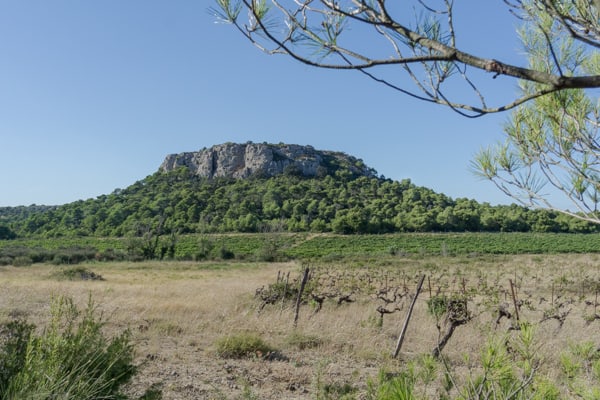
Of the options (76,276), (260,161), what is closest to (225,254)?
(76,276)

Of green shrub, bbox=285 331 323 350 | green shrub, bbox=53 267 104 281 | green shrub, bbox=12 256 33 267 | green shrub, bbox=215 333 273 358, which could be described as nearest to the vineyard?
green shrub, bbox=12 256 33 267

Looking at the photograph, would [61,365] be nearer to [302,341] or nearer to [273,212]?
[302,341]

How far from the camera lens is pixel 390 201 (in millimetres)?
82438

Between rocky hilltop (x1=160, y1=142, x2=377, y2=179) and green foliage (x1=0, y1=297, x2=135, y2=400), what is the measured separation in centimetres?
9988

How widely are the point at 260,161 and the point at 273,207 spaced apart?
32.5m

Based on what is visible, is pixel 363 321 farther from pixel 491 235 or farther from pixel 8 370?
pixel 491 235

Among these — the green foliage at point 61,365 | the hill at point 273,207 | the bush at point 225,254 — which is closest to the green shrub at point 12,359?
the green foliage at point 61,365

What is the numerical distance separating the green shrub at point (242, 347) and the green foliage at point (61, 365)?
3.45 metres

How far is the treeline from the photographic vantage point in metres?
66.3

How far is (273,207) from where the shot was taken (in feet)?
255

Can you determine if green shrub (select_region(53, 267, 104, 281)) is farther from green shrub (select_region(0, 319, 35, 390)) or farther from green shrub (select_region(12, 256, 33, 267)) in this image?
green shrub (select_region(0, 319, 35, 390))

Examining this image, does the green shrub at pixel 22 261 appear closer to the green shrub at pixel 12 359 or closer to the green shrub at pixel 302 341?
the green shrub at pixel 302 341

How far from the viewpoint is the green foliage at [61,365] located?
249 centimetres

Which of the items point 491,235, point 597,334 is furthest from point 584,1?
point 491,235
